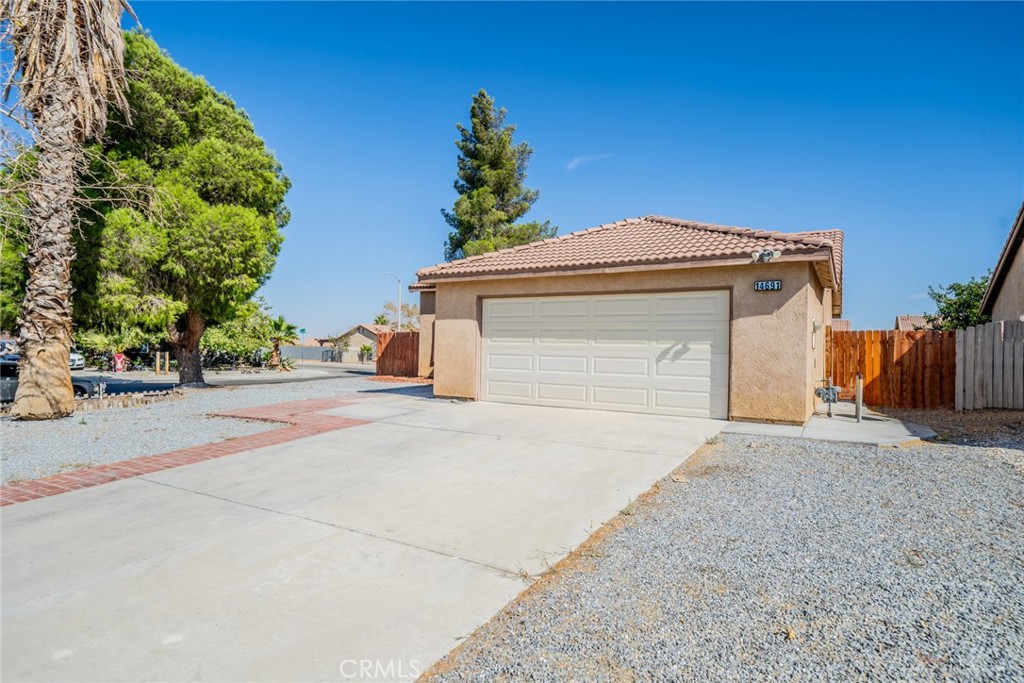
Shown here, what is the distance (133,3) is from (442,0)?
779 cm

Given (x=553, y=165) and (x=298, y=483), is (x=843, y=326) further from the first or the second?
(x=298, y=483)

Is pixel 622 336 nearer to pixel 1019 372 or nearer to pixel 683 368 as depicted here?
pixel 683 368

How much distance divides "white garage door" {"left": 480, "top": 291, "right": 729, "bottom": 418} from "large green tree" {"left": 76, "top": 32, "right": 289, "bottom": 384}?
843 centimetres

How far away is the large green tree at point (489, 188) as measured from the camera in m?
28.9

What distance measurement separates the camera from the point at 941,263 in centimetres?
2639

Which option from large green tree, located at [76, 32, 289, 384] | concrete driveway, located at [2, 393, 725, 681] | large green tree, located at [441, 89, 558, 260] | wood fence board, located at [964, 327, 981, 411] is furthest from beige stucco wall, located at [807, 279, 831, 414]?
large green tree, located at [441, 89, 558, 260]

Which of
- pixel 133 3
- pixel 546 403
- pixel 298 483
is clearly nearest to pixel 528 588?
pixel 298 483

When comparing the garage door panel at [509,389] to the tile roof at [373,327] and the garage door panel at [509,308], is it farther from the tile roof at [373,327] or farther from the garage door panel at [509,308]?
the tile roof at [373,327]

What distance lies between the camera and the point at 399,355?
23250mm

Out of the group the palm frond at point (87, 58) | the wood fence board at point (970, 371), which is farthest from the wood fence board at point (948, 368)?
the palm frond at point (87, 58)

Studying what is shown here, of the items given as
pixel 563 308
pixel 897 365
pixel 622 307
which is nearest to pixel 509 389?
pixel 563 308

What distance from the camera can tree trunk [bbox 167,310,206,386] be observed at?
16.9 meters

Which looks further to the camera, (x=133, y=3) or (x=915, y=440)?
(x=133, y=3)

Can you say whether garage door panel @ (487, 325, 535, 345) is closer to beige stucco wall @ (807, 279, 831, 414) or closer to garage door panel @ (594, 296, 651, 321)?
garage door panel @ (594, 296, 651, 321)
